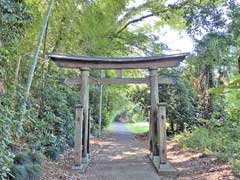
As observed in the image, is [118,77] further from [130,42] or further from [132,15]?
[132,15]

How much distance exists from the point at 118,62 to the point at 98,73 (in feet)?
19.3

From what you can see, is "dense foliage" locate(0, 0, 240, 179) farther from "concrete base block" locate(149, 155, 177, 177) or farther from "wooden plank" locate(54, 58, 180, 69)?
"concrete base block" locate(149, 155, 177, 177)

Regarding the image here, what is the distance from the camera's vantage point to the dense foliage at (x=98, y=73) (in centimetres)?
459

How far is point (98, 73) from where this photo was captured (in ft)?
43.6

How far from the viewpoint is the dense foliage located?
4594mm

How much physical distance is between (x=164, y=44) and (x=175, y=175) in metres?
7.65

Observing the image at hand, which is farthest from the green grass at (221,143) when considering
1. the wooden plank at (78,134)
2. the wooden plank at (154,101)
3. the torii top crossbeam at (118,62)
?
the wooden plank at (78,134)

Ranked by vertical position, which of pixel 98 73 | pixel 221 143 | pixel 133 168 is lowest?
pixel 133 168

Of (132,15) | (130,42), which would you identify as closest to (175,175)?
(130,42)

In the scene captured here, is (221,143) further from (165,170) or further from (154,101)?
(165,170)

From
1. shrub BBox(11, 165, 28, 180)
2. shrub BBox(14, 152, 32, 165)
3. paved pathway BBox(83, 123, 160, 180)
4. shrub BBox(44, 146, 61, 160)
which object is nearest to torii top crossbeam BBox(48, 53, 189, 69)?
shrub BBox(44, 146, 61, 160)

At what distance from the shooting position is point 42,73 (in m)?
7.53

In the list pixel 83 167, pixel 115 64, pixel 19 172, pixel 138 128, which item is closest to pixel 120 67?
pixel 115 64

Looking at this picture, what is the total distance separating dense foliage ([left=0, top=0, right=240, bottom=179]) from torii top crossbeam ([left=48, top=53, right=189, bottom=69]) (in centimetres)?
63
